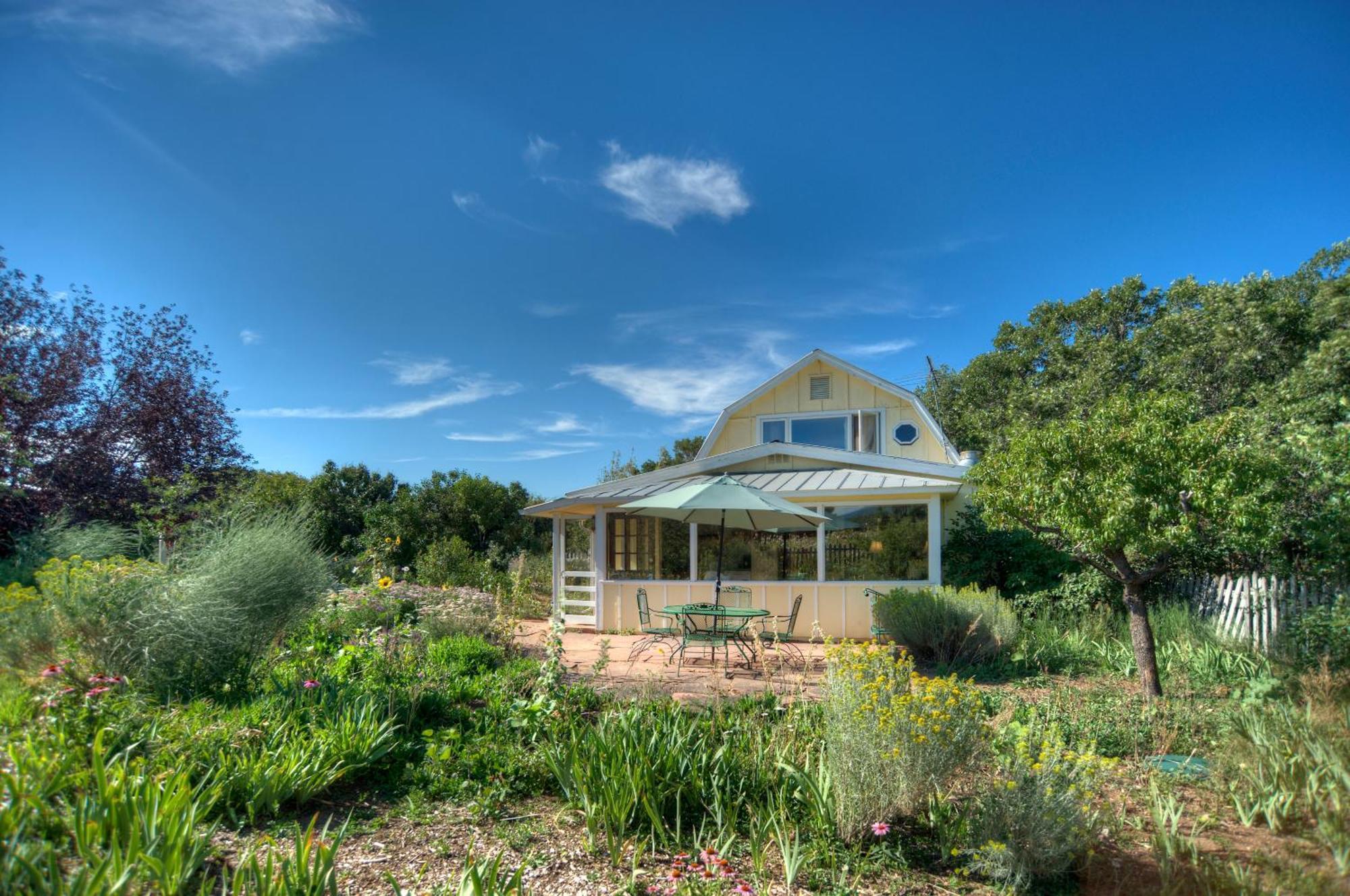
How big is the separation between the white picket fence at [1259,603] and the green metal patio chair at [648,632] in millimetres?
6858

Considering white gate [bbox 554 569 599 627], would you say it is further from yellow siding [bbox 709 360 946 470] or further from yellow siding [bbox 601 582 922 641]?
yellow siding [bbox 709 360 946 470]

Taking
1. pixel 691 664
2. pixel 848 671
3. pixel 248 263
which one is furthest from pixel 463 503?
pixel 848 671

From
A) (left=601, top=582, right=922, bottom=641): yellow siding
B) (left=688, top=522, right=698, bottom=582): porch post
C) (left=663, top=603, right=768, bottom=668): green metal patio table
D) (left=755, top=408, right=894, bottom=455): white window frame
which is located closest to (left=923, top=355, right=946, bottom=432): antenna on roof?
(left=755, top=408, right=894, bottom=455): white window frame

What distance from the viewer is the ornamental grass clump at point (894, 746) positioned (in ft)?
11.8

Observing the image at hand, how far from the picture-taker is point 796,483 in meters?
12.1

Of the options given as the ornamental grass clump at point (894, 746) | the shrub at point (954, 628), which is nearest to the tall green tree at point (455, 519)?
the shrub at point (954, 628)

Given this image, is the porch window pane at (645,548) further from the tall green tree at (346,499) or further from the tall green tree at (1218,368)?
the tall green tree at (346,499)

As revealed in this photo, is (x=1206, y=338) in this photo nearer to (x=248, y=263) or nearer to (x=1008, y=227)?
(x=1008, y=227)

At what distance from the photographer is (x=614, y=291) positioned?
13.5m

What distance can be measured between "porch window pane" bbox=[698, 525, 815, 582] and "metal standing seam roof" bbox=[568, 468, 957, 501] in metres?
0.88

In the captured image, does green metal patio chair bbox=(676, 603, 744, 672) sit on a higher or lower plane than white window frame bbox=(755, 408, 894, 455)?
lower

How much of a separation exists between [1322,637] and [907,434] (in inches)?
362

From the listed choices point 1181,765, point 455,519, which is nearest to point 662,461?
point 455,519

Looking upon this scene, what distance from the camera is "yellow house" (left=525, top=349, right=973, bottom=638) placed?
11555 mm
